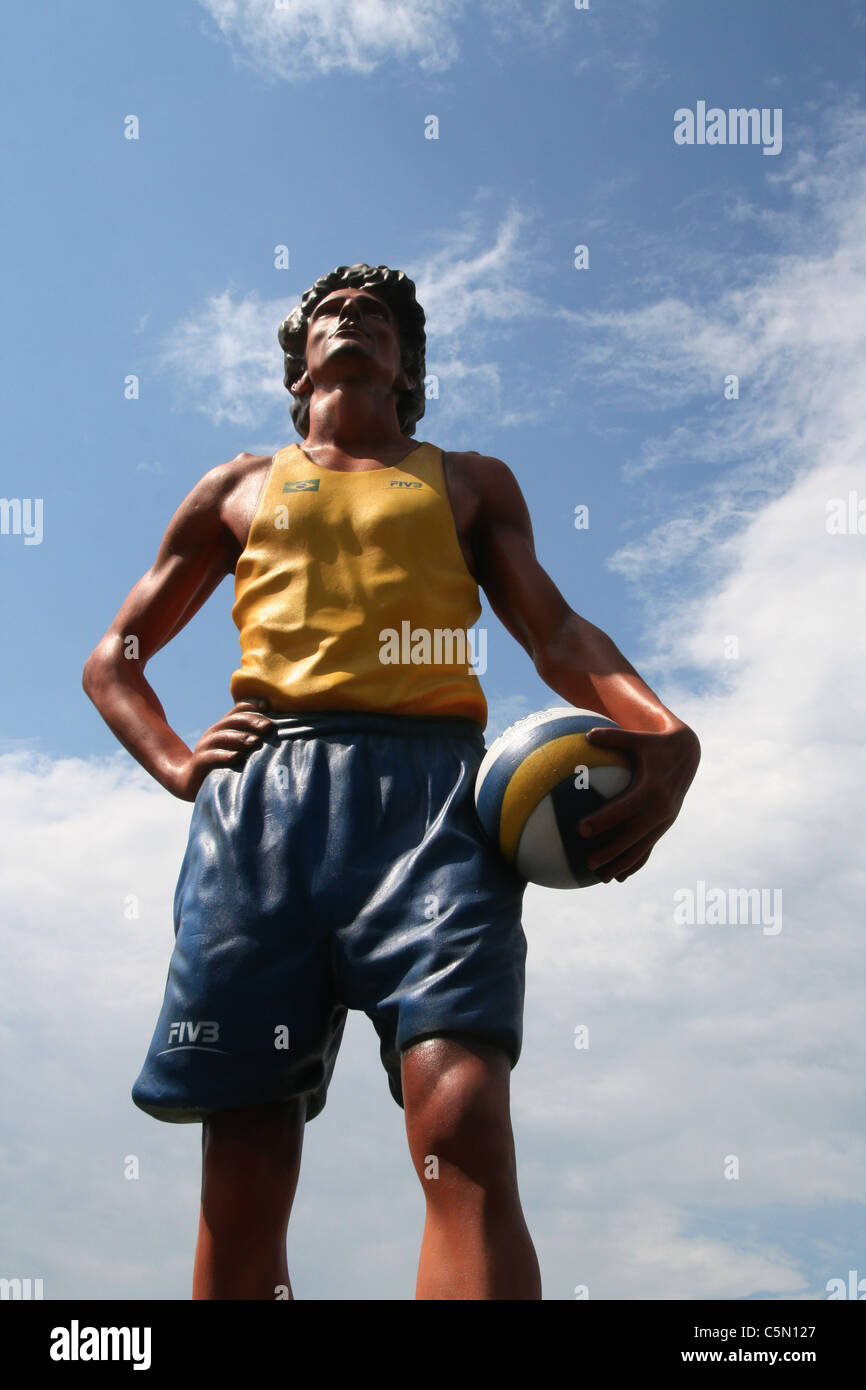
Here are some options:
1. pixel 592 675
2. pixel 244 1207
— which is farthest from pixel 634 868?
pixel 244 1207

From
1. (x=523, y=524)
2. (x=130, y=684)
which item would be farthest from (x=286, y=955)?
(x=523, y=524)

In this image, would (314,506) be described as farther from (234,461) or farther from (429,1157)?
(429,1157)

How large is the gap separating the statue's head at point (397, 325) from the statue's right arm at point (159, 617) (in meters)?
0.72

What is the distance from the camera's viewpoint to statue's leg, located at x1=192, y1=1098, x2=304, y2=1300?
4309mm

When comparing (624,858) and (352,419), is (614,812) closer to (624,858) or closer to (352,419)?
(624,858)

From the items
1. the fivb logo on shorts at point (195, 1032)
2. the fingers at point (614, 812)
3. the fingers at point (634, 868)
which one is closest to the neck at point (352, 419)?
the fingers at point (614, 812)

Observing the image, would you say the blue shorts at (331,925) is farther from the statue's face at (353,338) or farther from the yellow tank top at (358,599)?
the statue's face at (353,338)

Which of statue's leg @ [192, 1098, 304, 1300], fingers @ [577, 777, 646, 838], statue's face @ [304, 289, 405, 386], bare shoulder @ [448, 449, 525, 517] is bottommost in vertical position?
statue's leg @ [192, 1098, 304, 1300]

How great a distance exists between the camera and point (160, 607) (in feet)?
17.6

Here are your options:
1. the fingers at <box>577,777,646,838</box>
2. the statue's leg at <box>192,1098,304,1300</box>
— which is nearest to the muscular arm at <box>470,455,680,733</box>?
the fingers at <box>577,777,646,838</box>

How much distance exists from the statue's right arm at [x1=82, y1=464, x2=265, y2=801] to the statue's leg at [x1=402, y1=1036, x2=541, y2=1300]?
64.6 inches

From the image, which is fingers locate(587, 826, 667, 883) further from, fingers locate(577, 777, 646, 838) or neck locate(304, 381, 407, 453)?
neck locate(304, 381, 407, 453)

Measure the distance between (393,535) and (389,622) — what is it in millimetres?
362
